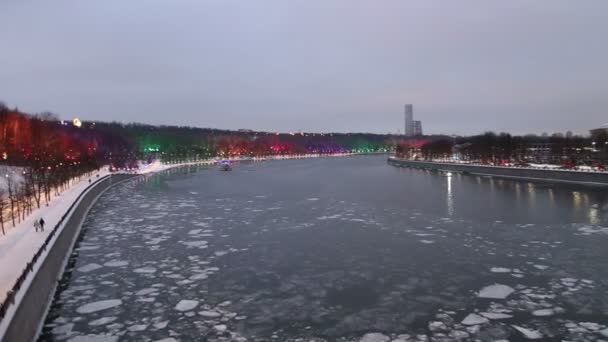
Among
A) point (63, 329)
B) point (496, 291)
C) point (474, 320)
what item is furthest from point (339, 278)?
point (63, 329)

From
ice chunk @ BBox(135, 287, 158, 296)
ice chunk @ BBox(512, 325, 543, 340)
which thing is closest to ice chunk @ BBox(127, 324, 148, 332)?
ice chunk @ BBox(135, 287, 158, 296)

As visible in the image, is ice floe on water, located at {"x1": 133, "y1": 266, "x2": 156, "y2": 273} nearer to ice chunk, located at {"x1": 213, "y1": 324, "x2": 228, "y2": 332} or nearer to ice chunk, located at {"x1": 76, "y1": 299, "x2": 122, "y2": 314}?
ice chunk, located at {"x1": 76, "y1": 299, "x2": 122, "y2": 314}

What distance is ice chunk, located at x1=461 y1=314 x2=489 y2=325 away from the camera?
8.43 meters

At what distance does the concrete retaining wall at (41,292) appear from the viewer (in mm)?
7111

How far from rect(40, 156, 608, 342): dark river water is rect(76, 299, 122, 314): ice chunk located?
5cm

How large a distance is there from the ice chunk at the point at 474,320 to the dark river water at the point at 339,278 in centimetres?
4

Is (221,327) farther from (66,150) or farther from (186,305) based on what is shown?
(66,150)

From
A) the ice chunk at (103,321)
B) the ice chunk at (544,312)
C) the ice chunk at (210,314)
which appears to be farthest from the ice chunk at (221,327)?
the ice chunk at (544,312)

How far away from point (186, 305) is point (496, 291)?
21.9ft

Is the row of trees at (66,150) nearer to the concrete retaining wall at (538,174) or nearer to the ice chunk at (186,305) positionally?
the ice chunk at (186,305)

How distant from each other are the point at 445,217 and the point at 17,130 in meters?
57.1

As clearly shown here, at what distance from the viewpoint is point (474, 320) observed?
8.52 m

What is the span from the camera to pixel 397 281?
36.4 feet

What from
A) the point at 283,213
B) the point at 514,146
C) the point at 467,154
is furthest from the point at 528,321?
the point at 467,154
